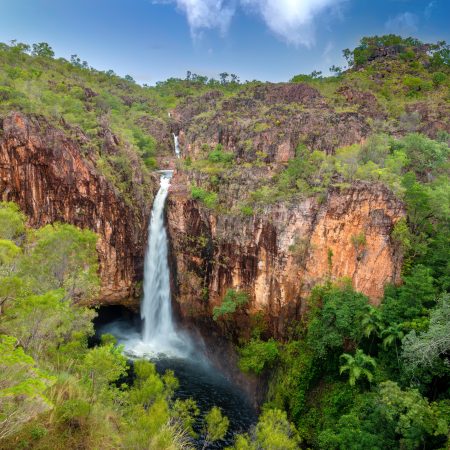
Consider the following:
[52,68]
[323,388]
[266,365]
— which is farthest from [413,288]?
[52,68]

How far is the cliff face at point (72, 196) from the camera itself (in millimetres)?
23969

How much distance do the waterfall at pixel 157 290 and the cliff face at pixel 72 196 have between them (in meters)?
0.75

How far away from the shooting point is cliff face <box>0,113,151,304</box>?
78.6 ft

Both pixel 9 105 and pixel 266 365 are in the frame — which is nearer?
pixel 266 365

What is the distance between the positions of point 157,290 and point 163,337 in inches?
136

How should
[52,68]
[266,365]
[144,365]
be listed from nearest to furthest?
[144,365] < [266,365] < [52,68]

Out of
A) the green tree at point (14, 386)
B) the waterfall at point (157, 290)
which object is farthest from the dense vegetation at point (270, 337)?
the waterfall at point (157, 290)

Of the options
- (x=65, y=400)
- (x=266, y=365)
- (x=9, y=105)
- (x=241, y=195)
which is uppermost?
(x=9, y=105)

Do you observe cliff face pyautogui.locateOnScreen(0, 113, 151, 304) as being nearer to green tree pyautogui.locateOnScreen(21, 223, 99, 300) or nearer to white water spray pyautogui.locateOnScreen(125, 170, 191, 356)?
white water spray pyautogui.locateOnScreen(125, 170, 191, 356)

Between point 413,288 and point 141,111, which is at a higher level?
point 141,111

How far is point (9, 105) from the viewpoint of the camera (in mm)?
25172

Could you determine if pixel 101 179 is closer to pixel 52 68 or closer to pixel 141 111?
Result: pixel 141 111

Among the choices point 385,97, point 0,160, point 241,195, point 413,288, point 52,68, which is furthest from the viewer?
point 52,68

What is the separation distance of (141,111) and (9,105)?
2200 cm
